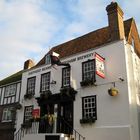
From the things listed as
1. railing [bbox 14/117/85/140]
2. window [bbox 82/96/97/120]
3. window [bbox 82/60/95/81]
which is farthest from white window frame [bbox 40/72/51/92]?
window [bbox 82/96/97/120]

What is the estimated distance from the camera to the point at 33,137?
44.7 feet

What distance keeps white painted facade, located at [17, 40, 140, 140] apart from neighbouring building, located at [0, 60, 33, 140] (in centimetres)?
624

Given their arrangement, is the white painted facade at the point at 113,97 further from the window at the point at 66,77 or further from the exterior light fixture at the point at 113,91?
the window at the point at 66,77

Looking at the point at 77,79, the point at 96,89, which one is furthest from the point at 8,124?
the point at 96,89

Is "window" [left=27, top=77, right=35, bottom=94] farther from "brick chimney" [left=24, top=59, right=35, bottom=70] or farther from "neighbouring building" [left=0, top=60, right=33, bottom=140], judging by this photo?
"brick chimney" [left=24, top=59, right=35, bottom=70]

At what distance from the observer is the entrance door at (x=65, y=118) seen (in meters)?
14.3

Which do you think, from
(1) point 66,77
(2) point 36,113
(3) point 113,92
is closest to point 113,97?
(3) point 113,92

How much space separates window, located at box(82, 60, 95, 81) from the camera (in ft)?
47.0

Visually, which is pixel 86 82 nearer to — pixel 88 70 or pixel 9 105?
pixel 88 70

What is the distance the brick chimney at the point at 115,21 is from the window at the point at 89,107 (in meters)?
4.14

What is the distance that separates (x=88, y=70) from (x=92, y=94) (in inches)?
68.1

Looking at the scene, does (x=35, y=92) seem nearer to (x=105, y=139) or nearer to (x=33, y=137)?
(x=33, y=137)

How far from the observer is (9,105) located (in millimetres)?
20016

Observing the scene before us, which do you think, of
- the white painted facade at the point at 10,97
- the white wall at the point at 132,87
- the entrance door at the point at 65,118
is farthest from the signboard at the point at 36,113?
the white wall at the point at 132,87
